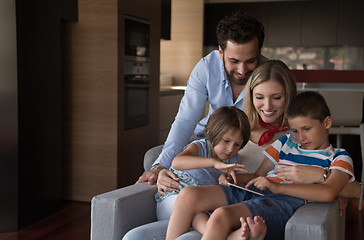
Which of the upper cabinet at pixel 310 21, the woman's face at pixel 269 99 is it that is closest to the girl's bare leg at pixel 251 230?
the woman's face at pixel 269 99

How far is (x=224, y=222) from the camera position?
5.08ft

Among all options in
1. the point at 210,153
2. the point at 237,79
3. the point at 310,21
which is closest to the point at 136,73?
the point at 237,79

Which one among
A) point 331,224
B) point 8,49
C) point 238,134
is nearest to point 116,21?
point 8,49

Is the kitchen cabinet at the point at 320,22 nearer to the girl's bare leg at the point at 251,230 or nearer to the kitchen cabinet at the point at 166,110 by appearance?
the kitchen cabinet at the point at 166,110

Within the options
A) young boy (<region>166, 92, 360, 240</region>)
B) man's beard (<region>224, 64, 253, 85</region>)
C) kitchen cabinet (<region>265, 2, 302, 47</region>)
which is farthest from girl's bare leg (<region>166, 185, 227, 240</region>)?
kitchen cabinet (<region>265, 2, 302, 47</region>)

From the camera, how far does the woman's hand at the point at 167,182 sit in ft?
6.23

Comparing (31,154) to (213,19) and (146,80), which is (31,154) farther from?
(213,19)

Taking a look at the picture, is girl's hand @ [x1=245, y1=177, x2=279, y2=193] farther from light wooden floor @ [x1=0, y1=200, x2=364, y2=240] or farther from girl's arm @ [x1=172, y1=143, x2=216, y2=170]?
light wooden floor @ [x1=0, y1=200, x2=364, y2=240]

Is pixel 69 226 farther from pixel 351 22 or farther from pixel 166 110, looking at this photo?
pixel 351 22

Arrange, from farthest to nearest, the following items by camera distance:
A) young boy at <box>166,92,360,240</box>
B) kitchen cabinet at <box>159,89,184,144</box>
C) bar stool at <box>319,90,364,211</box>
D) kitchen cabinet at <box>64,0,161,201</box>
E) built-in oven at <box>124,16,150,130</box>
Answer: kitchen cabinet at <box>159,89,184,144</box>
built-in oven at <box>124,16,150,130</box>
kitchen cabinet at <box>64,0,161,201</box>
bar stool at <box>319,90,364,211</box>
young boy at <box>166,92,360,240</box>

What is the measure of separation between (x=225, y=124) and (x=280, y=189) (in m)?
0.35

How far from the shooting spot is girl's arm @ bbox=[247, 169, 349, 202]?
165 cm

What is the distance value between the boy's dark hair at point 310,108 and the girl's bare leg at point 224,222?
45cm

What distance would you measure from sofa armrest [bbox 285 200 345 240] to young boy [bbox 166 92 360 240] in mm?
63
